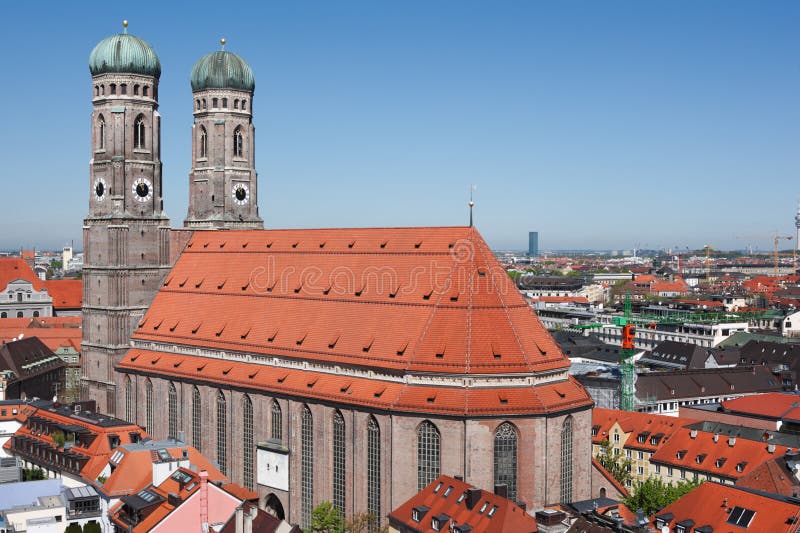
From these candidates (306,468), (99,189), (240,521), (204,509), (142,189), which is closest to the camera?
(240,521)

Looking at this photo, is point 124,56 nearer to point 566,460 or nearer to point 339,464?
point 339,464

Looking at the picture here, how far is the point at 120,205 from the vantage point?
3679 inches

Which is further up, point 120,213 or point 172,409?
point 120,213

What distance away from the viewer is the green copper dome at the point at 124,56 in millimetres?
93312

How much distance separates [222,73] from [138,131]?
1110 cm

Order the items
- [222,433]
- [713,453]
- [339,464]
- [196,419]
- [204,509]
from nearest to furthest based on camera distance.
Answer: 1. [204,509]
2. [339,464]
3. [713,453]
4. [222,433]
5. [196,419]

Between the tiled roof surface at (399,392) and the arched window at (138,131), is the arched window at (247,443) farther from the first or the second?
the arched window at (138,131)

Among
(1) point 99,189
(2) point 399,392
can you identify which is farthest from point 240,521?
(1) point 99,189

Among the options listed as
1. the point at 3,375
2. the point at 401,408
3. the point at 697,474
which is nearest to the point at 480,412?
the point at 401,408

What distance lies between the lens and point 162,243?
9656 cm

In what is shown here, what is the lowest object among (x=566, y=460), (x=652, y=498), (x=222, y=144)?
(x=652, y=498)

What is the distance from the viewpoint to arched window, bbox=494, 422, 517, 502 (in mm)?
68312

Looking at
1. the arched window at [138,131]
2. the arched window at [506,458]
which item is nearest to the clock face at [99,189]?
the arched window at [138,131]

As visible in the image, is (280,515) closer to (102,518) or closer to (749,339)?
(102,518)
